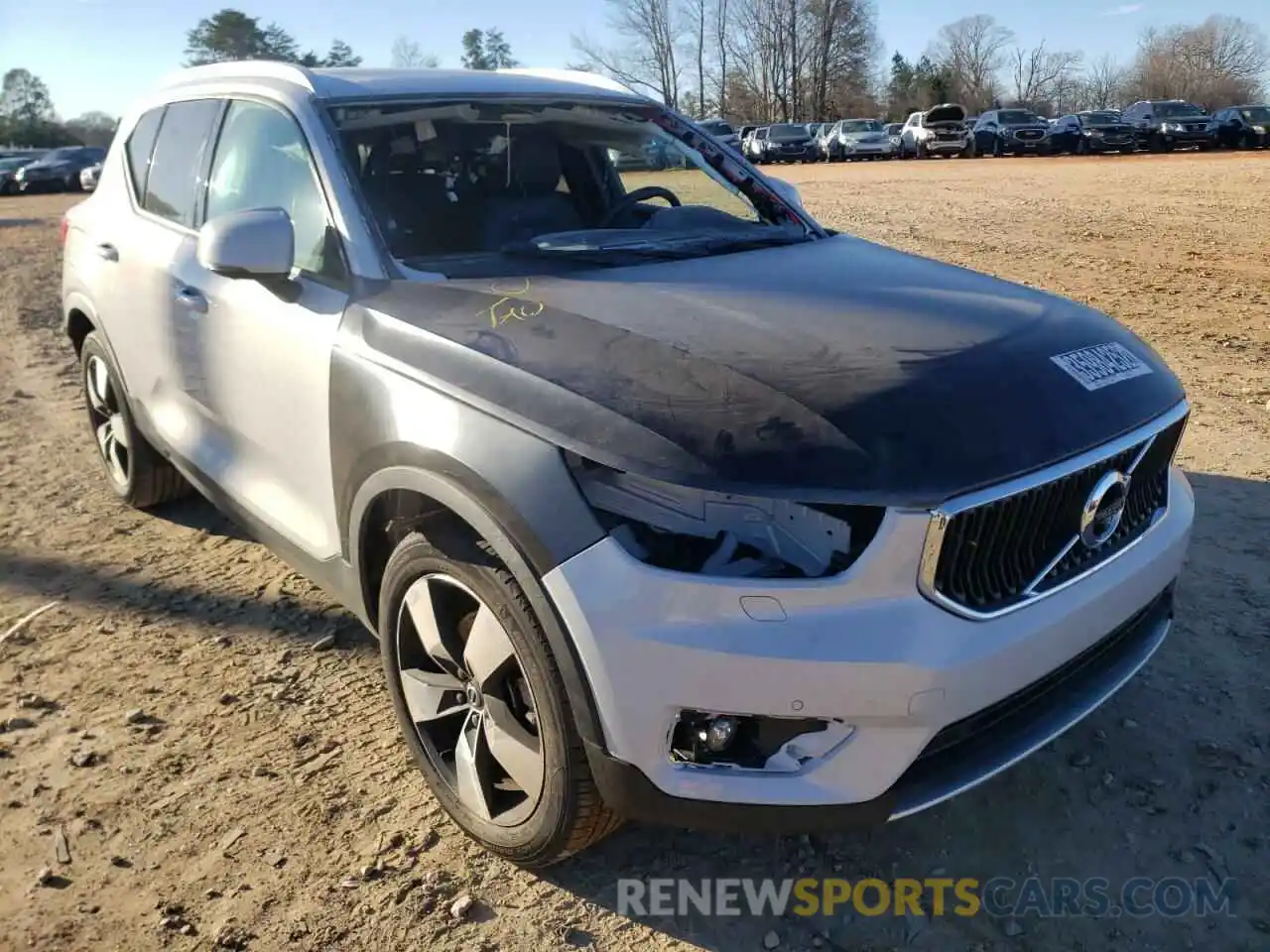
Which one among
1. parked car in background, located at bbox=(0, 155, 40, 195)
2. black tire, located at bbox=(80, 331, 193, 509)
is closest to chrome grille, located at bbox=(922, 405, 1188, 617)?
black tire, located at bbox=(80, 331, 193, 509)

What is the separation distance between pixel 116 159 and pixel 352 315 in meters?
2.54

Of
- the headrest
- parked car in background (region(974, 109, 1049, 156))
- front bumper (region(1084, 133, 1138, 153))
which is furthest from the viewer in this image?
parked car in background (region(974, 109, 1049, 156))

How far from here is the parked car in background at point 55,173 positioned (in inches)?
1467

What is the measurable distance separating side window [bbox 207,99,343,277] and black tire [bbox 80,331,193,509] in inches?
48.6

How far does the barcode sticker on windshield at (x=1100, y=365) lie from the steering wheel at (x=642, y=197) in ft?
5.43

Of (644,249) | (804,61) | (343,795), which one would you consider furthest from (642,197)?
(804,61)

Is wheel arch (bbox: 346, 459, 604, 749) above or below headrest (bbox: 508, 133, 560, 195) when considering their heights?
below

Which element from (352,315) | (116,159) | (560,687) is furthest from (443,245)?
(116,159)

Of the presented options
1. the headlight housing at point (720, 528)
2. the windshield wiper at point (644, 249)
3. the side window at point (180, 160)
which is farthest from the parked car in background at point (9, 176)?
the headlight housing at point (720, 528)

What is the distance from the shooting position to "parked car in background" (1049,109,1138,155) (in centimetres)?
3212

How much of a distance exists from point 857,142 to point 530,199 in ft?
121

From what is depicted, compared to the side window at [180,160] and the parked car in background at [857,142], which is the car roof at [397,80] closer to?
the side window at [180,160]

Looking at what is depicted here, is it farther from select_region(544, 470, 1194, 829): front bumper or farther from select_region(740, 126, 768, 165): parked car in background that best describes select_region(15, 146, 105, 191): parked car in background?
select_region(544, 470, 1194, 829): front bumper

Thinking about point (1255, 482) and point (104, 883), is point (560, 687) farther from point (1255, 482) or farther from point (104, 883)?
point (1255, 482)
